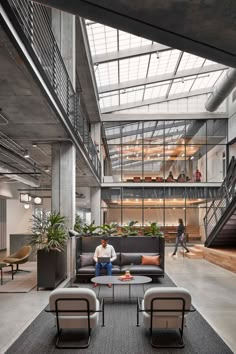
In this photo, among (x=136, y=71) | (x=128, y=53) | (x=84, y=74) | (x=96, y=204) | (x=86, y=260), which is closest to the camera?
(x=86, y=260)

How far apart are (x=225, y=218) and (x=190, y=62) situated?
7.14m

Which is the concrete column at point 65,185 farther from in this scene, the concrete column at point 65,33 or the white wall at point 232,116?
the white wall at point 232,116

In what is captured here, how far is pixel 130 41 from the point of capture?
12000 millimetres

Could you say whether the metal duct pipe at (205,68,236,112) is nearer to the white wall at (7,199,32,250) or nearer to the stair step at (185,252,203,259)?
the stair step at (185,252,203,259)

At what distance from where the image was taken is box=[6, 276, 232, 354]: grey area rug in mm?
4312

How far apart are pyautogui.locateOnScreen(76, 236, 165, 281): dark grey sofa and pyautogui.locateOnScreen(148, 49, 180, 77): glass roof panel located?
7.53 meters

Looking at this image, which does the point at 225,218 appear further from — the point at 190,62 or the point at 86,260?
the point at 190,62

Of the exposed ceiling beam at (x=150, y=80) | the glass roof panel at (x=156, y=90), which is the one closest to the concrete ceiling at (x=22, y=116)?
the exposed ceiling beam at (x=150, y=80)

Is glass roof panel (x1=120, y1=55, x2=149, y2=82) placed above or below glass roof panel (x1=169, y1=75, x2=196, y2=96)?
below

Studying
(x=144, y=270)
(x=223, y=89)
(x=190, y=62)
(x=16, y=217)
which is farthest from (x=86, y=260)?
(x=16, y=217)

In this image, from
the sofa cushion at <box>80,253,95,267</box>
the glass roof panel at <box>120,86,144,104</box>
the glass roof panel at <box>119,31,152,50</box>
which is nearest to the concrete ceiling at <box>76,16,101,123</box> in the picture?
the glass roof panel at <box>119,31,152,50</box>

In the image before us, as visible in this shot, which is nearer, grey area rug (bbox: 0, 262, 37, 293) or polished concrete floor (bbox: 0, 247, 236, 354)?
polished concrete floor (bbox: 0, 247, 236, 354)

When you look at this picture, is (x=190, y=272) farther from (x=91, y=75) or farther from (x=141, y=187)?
(x=141, y=187)

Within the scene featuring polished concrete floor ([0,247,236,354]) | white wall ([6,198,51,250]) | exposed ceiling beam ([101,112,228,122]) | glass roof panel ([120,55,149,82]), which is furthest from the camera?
exposed ceiling beam ([101,112,228,122])
